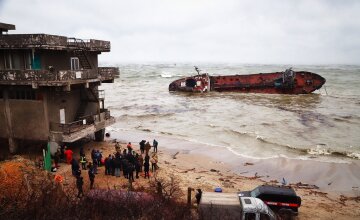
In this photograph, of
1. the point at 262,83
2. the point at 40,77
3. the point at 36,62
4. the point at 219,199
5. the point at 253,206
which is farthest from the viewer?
the point at 262,83

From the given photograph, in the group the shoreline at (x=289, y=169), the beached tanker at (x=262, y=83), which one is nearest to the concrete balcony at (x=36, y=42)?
the shoreline at (x=289, y=169)

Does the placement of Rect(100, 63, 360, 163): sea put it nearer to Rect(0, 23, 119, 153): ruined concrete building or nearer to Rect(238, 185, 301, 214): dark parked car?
Rect(0, 23, 119, 153): ruined concrete building

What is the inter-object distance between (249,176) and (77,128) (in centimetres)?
1166

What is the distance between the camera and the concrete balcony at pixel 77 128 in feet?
63.9

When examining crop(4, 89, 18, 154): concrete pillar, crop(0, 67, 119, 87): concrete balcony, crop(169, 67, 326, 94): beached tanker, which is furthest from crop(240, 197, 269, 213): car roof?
crop(169, 67, 326, 94): beached tanker

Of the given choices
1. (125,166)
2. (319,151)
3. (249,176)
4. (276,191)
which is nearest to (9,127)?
(125,166)

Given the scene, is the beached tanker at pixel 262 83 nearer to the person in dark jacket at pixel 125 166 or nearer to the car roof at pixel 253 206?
the person in dark jacket at pixel 125 166

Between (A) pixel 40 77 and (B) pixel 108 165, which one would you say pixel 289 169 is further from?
(A) pixel 40 77

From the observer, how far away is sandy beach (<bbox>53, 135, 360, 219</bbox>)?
16.1 meters

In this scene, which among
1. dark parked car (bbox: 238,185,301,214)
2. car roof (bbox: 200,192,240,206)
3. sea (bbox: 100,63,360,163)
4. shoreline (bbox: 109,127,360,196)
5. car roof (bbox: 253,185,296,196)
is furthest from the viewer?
sea (bbox: 100,63,360,163)

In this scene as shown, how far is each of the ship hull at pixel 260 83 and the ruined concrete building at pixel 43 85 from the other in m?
39.9

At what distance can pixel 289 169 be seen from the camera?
21.5m

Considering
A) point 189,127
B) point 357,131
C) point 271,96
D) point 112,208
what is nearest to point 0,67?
point 112,208

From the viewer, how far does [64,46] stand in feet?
63.0
